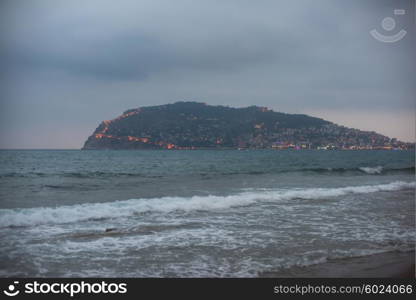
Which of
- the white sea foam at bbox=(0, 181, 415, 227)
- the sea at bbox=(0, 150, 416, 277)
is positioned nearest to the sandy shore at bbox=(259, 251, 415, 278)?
the sea at bbox=(0, 150, 416, 277)

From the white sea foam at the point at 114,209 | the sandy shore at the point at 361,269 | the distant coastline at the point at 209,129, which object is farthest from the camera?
the distant coastline at the point at 209,129

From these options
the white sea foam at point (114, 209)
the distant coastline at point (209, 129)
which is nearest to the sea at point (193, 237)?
the white sea foam at point (114, 209)

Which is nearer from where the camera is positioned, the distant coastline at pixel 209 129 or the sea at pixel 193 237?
the sea at pixel 193 237

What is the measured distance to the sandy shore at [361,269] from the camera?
5.00m

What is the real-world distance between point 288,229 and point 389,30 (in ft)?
20.1

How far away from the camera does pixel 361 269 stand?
5254mm

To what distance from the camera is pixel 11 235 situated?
7.62 m

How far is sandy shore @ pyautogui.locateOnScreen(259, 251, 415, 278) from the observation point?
4996 mm

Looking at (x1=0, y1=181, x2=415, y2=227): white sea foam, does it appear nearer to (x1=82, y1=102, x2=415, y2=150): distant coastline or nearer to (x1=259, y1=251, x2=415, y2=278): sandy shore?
(x1=259, y1=251, x2=415, y2=278): sandy shore

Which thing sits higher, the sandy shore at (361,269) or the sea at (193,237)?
the sandy shore at (361,269)

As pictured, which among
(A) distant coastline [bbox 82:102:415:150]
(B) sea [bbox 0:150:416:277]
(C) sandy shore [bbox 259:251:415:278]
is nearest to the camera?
(C) sandy shore [bbox 259:251:415:278]

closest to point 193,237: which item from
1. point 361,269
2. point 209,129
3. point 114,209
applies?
point 361,269

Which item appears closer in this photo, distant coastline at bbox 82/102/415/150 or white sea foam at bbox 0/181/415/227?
white sea foam at bbox 0/181/415/227

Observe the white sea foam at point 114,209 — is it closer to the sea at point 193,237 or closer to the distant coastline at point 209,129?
the sea at point 193,237
